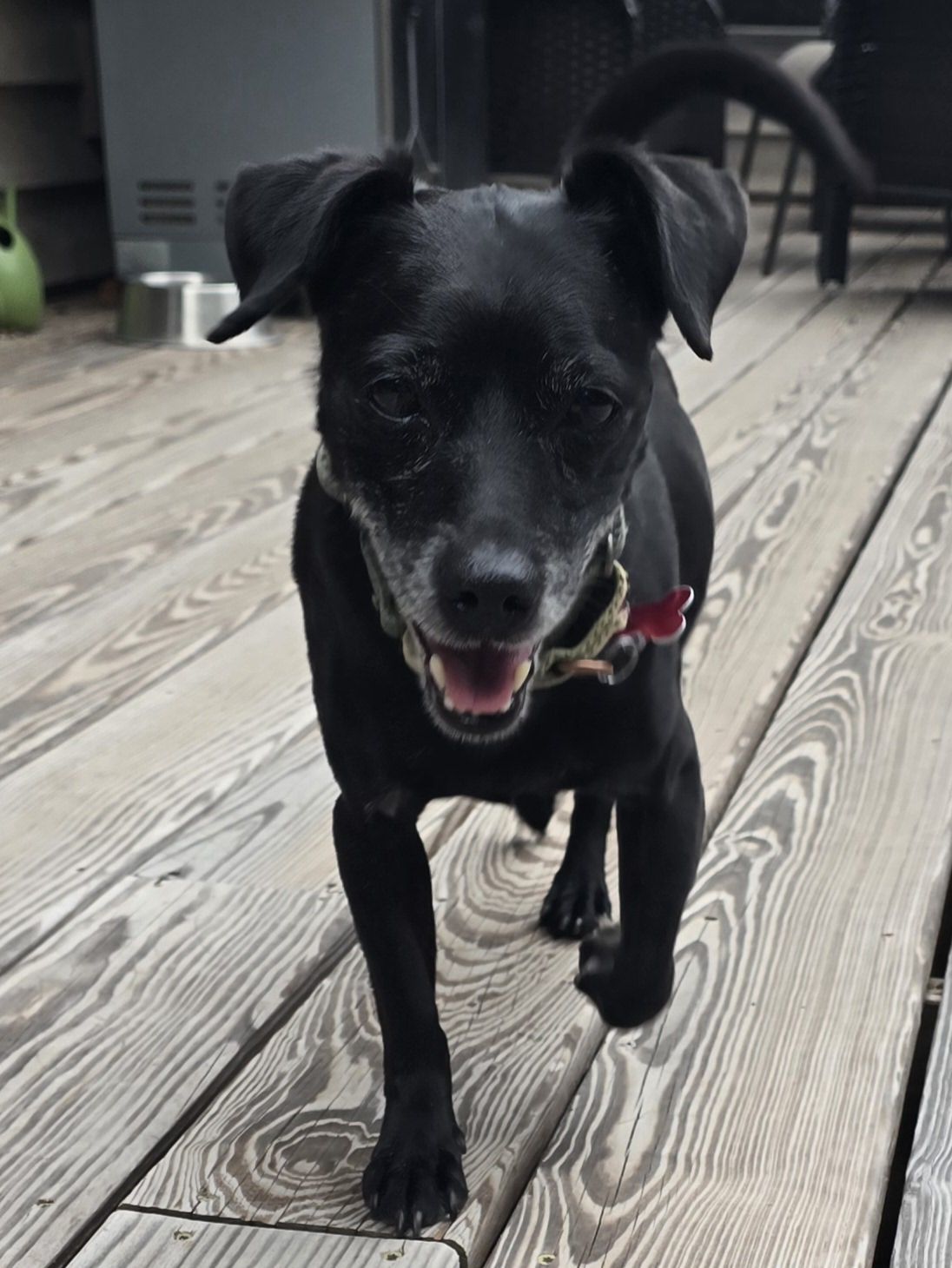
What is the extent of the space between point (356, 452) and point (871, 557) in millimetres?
Answer: 1888

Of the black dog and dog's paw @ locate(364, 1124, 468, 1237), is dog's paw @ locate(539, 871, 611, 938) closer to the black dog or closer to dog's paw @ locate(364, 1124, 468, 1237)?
the black dog

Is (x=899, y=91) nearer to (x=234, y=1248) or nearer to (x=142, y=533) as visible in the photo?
(x=142, y=533)

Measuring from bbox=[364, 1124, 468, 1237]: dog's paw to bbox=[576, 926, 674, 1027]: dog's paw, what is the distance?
0.20 meters

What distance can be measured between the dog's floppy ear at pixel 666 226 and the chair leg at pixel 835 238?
469cm

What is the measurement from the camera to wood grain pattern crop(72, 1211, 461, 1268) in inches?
54.7

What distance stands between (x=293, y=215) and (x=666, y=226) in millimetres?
329

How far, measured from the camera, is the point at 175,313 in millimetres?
5250

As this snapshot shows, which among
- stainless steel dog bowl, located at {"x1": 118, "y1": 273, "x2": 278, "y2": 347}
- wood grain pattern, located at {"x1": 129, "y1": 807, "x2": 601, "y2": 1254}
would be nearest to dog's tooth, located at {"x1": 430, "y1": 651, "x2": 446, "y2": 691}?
wood grain pattern, located at {"x1": 129, "y1": 807, "x2": 601, "y2": 1254}

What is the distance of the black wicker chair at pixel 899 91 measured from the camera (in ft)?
18.9

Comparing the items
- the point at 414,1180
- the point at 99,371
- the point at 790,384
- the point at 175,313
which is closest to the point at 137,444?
the point at 99,371

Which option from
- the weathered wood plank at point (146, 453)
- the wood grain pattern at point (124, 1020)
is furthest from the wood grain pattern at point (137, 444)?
the wood grain pattern at point (124, 1020)

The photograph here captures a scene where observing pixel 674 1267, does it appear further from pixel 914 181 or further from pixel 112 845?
pixel 914 181

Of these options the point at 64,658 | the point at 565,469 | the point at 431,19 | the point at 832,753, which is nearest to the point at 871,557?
the point at 832,753

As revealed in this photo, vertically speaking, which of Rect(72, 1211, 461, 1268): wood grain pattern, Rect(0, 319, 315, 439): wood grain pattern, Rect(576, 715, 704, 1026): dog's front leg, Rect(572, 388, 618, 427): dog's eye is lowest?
Rect(0, 319, 315, 439): wood grain pattern
